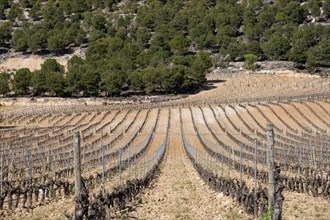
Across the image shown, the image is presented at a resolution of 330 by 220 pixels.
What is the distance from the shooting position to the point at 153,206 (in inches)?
864

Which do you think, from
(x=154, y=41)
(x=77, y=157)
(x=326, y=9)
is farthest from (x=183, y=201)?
(x=326, y=9)

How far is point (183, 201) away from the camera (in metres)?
23.0

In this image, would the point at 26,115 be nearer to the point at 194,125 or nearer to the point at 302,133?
the point at 194,125

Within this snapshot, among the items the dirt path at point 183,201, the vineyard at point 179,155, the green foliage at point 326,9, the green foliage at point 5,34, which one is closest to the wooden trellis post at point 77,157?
the vineyard at point 179,155

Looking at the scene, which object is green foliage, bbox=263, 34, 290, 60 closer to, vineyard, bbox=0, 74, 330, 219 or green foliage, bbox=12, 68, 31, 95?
vineyard, bbox=0, 74, 330, 219

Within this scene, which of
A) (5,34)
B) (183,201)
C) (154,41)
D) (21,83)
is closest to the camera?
(183,201)

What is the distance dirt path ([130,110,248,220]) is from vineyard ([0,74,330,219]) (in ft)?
0.15

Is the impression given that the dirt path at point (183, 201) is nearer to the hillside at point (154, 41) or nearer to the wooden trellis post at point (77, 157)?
the wooden trellis post at point (77, 157)

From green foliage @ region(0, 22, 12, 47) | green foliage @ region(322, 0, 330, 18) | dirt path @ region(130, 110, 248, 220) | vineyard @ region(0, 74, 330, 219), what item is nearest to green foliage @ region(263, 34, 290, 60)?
vineyard @ region(0, 74, 330, 219)

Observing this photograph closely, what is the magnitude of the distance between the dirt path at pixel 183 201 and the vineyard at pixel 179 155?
46 mm

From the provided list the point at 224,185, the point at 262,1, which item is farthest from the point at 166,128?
the point at 262,1

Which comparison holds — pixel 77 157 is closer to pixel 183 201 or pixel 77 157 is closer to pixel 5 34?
pixel 183 201

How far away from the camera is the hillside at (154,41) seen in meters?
99.4

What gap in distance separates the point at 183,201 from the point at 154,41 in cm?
12209
